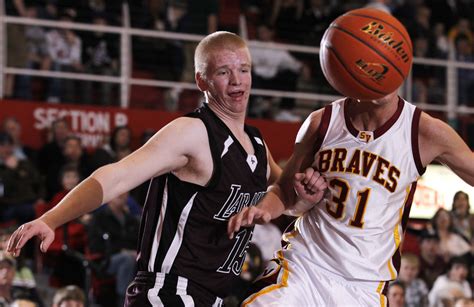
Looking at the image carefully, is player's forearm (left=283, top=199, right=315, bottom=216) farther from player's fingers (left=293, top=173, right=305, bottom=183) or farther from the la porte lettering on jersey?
the la porte lettering on jersey

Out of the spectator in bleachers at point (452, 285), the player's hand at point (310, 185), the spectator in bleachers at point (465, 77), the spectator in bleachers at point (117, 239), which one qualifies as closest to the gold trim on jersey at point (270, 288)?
the player's hand at point (310, 185)

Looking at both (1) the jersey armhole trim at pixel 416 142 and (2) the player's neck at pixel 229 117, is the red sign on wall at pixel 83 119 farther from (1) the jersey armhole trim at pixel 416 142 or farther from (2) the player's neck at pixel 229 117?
(1) the jersey armhole trim at pixel 416 142

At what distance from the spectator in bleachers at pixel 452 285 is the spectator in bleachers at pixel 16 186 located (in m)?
4.53

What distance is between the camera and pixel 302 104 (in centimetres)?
1374

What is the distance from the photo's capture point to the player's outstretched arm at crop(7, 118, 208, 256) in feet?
13.9

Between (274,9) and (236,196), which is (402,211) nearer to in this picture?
(236,196)

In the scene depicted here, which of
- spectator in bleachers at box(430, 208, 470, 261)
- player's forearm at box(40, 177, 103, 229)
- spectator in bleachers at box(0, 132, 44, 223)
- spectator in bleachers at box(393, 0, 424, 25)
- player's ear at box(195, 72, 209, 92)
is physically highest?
spectator in bleachers at box(393, 0, 424, 25)

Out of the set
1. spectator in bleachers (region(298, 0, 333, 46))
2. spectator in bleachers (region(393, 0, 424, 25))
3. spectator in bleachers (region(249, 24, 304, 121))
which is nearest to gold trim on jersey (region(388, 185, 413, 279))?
spectator in bleachers (region(249, 24, 304, 121))

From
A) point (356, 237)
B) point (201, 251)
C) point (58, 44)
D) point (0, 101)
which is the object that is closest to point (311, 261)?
point (356, 237)

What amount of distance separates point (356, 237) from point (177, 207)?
1001 millimetres

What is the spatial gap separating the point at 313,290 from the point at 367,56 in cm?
130

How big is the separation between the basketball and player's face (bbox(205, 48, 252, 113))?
46cm

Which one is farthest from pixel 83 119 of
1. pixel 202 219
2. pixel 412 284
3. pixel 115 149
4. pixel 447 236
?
pixel 202 219

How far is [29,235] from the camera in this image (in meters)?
4.17
